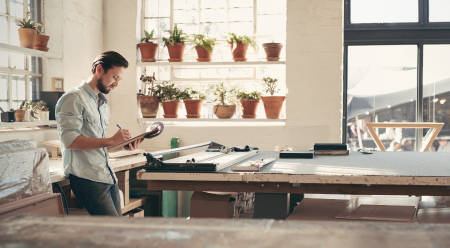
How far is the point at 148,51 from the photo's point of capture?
14.4 ft

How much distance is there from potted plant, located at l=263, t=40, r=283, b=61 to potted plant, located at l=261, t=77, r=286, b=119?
0.74 feet

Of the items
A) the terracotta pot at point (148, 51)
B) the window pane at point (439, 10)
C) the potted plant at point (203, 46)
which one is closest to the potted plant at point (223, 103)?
the potted plant at point (203, 46)

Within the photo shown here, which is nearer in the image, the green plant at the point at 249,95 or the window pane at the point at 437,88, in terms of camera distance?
the green plant at the point at 249,95

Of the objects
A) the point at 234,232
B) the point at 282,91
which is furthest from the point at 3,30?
the point at 234,232

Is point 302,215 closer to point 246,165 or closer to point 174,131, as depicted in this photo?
point 246,165

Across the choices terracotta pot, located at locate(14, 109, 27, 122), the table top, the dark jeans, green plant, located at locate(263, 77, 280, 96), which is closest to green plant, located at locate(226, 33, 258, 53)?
green plant, located at locate(263, 77, 280, 96)

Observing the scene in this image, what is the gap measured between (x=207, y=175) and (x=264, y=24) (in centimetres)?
308

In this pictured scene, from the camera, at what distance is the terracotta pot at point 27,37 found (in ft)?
10.7

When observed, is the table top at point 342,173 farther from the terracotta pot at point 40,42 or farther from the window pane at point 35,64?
the window pane at point 35,64

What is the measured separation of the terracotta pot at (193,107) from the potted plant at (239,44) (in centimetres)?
62

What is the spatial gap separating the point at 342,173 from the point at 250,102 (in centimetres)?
250

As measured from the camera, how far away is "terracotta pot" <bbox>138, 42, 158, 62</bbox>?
4.38 meters

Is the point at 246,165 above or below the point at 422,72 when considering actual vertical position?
below

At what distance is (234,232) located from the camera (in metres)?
0.51
